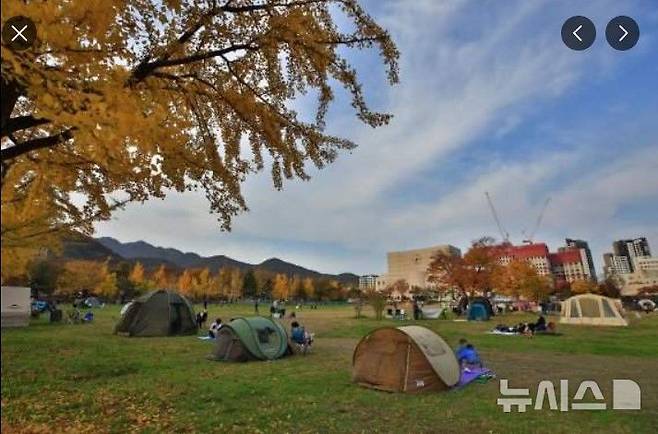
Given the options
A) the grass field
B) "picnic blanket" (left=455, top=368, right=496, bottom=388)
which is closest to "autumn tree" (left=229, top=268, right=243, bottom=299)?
the grass field

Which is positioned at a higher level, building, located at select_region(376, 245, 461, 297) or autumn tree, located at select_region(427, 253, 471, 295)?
building, located at select_region(376, 245, 461, 297)

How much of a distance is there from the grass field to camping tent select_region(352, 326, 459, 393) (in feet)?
1.13

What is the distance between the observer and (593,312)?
29312 millimetres

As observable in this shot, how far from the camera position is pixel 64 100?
3738mm

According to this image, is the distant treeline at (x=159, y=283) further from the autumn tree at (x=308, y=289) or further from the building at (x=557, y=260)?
the building at (x=557, y=260)

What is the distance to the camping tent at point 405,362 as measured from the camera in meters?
9.83

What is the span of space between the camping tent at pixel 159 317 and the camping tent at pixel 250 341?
27.4 ft

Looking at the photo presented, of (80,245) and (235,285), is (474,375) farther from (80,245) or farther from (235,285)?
(235,285)

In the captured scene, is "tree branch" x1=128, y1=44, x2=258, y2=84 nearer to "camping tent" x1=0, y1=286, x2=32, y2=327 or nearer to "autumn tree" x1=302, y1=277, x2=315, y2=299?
"camping tent" x1=0, y1=286, x2=32, y2=327

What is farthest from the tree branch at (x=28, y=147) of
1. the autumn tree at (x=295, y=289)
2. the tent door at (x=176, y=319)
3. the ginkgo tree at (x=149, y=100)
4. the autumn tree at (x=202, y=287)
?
the autumn tree at (x=295, y=289)

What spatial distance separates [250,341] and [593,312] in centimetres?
2578

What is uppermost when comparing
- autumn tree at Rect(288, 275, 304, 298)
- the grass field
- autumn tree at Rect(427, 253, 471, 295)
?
autumn tree at Rect(288, 275, 304, 298)

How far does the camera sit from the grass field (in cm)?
729

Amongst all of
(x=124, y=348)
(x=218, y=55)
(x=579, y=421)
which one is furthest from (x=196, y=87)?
(x=124, y=348)
